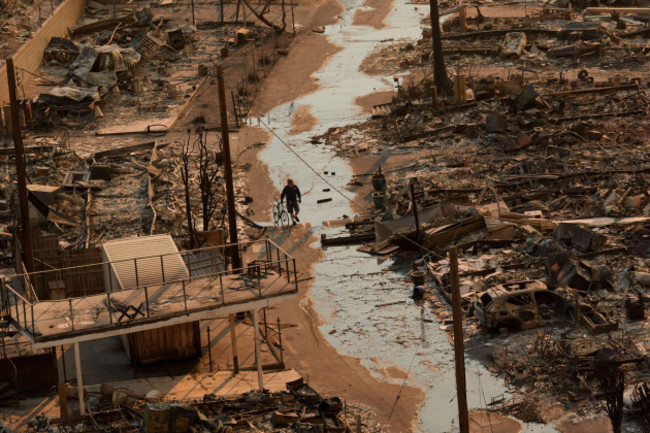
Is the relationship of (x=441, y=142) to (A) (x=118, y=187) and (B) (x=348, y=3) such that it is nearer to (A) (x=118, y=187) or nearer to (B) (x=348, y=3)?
(A) (x=118, y=187)

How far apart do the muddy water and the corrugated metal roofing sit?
4554 mm

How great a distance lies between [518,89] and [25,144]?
1846 centimetres

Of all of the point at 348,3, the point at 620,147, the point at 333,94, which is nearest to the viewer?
the point at 620,147

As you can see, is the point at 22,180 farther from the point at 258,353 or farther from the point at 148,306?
the point at 258,353

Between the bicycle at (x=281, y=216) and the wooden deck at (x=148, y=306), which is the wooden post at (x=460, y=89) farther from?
the wooden deck at (x=148, y=306)

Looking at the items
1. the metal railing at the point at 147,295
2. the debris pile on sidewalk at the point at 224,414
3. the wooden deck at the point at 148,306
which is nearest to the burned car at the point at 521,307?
the debris pile on sidewalk at the point at 224,414

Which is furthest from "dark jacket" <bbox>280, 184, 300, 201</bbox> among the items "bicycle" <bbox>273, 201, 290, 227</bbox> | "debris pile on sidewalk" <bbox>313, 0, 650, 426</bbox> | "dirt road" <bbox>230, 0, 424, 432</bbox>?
"debris pile on sidewalk" <bbox>313, 0, 650, 426</bbox>

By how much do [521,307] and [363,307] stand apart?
476 cm

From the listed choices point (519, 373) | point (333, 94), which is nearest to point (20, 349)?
point (519, 373)

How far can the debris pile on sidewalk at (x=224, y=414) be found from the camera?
24.9 meters

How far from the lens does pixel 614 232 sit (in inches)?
1399

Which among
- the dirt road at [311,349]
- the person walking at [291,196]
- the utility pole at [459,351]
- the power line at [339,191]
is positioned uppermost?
the utility pole at [459,351]

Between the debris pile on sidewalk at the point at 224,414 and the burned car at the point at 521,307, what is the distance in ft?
15.1

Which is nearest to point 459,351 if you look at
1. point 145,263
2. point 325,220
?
point 145,263
